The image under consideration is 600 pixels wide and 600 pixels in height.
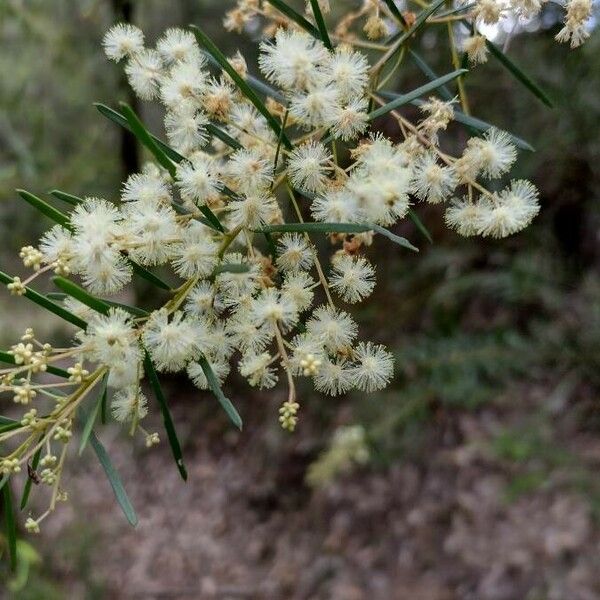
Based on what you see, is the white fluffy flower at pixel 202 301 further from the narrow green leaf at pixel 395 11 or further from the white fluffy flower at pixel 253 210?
the narrow green leaf at pixel 395 11

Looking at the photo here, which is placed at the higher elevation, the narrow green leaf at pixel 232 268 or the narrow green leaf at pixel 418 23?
the narrow green leaf at pixel 418 23

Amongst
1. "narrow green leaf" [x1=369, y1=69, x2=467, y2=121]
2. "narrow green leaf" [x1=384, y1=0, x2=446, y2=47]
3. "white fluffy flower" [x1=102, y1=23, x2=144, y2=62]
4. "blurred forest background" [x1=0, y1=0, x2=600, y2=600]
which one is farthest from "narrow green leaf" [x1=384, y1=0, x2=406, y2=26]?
"blurred forest background" [x1=0, y1=0, x2=600, y2=600]

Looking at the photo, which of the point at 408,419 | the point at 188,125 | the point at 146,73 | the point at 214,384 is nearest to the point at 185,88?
the point at 188,125

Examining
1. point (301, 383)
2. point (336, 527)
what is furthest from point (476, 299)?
point (336, 527)

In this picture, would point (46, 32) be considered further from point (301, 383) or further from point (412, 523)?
point (412, 523)

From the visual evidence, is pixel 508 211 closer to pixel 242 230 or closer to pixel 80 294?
pixel 242 230

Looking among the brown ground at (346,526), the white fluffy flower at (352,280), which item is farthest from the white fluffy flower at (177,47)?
the brown ground at (346,526)

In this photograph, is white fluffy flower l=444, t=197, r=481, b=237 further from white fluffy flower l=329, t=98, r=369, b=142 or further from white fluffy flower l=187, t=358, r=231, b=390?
white fluffy flower l=187, t=358, r=231, b=390
